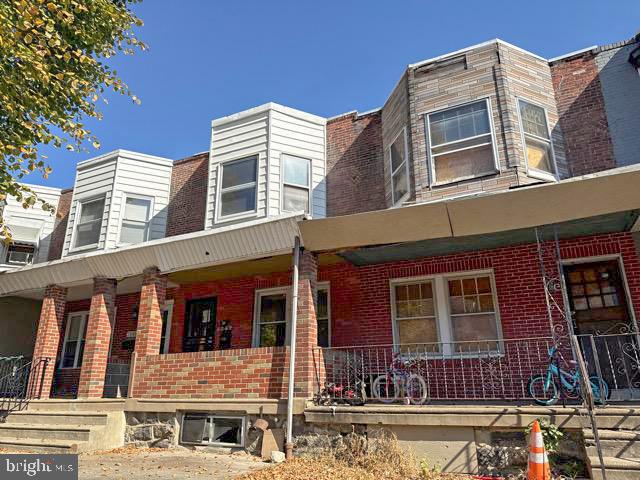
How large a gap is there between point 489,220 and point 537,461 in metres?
3.56

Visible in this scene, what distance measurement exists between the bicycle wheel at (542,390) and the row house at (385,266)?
0.09m

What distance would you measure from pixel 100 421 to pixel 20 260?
334 inches

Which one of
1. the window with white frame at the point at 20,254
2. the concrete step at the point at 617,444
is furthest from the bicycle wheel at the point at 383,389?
the window with white frame at the point at 20,254

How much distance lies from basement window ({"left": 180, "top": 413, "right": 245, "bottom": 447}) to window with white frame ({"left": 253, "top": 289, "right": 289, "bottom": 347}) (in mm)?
2782

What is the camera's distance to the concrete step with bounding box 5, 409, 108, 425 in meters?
8.64

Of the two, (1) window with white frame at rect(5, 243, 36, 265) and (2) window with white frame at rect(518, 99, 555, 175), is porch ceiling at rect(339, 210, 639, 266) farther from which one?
(1) window with white frame at rect(5, 243, 36, 265)

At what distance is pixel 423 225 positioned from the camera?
24.6 ft

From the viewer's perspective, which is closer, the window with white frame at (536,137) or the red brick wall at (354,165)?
the window with white frame at (536,137)

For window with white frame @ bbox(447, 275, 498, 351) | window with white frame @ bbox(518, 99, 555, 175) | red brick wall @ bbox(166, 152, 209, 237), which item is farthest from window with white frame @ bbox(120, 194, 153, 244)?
window with white frame @ bbox(518, 99, 555, 175)

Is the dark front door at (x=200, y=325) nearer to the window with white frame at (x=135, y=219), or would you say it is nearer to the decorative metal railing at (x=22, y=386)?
the window with white frame at (x=135, y=219)

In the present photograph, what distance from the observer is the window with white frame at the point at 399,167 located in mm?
9984

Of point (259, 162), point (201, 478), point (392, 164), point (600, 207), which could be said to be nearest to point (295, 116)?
point (259, 162)

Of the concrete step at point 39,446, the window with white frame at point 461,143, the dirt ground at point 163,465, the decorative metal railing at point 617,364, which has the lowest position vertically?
the dirt ground at point 163,465

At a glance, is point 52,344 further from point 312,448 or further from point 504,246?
point 504,246
